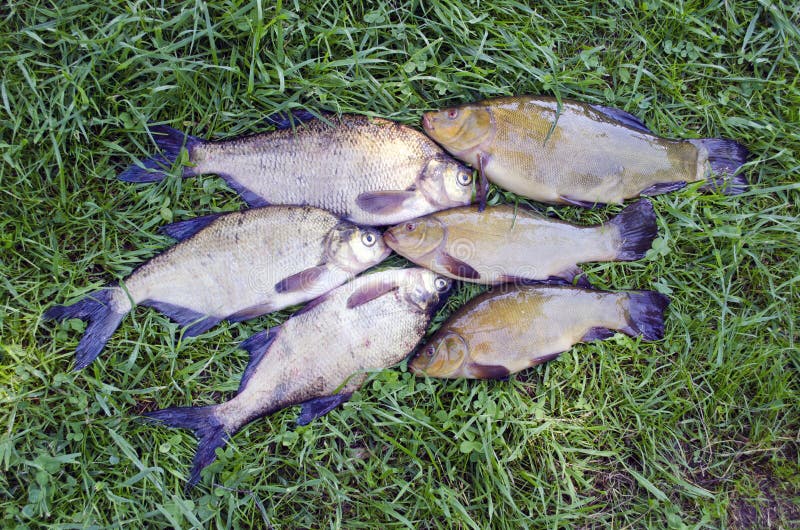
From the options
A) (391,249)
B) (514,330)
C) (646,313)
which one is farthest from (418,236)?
(646,313)

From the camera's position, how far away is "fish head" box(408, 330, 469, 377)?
278cm

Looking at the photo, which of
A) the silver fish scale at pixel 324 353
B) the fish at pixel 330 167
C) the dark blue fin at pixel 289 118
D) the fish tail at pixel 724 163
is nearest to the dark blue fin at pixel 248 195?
the fish at pixel 330 167

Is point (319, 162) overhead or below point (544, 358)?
overhead

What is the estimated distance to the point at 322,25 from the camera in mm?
2953

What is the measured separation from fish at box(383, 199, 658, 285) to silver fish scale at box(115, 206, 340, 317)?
0.45m

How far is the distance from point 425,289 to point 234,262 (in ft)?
3.30

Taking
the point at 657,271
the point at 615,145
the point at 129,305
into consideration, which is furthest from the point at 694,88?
the point at 129,305

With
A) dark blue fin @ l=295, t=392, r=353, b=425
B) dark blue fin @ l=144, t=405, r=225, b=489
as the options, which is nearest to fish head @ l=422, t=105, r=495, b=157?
dark blue fin @ l=295, t=392, r=353, b=425

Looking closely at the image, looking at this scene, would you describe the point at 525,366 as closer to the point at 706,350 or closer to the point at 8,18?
the point at 706,350

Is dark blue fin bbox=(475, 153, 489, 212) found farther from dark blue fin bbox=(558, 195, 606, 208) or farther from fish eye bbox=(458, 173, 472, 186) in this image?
dark blue fin bbox=(558, 195, 606, 208)

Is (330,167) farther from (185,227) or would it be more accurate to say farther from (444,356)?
(444,356)

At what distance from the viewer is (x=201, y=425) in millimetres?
2738

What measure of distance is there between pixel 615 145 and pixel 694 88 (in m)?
0.79

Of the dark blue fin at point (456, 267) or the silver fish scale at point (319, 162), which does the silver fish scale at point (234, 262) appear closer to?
the silver fish scale at point (319, 162)
